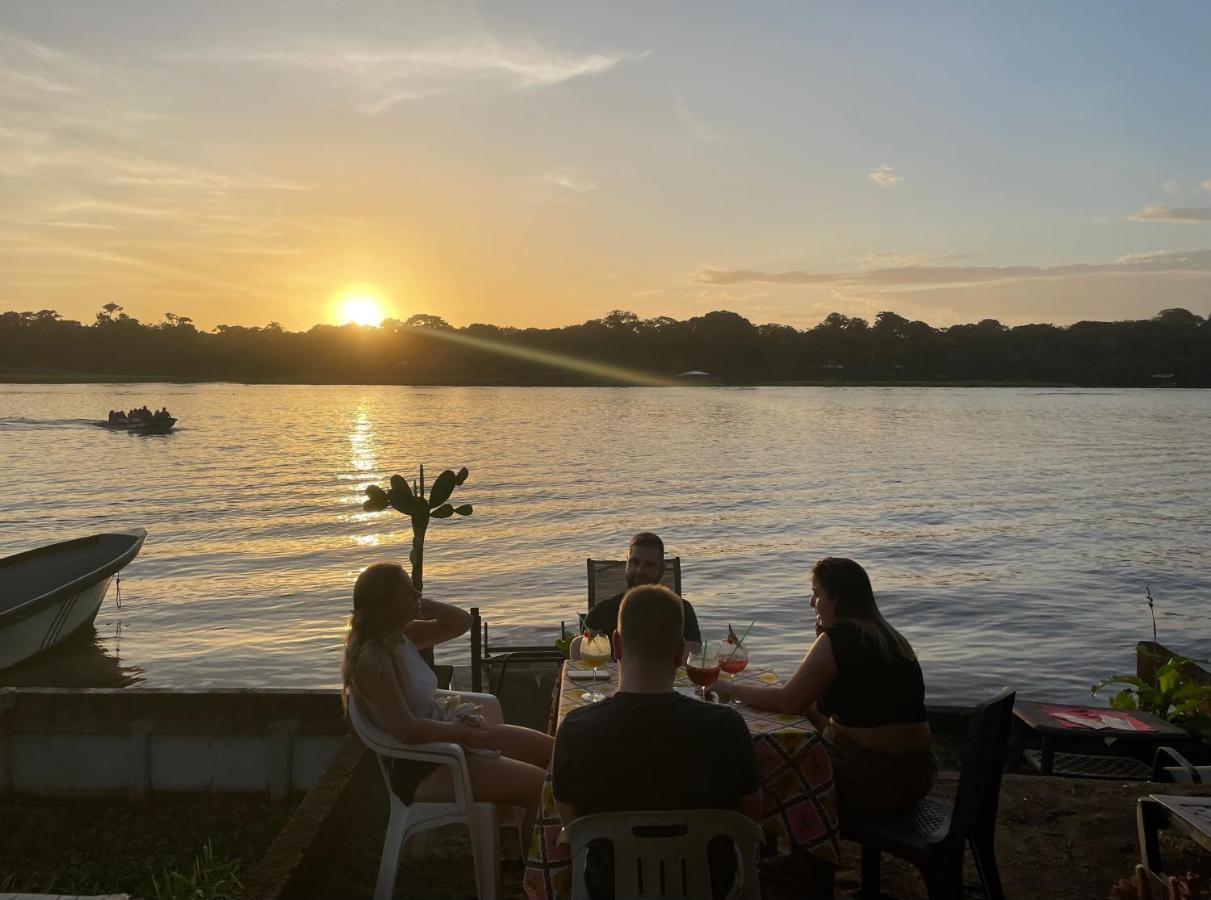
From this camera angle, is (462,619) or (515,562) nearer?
(462,619)

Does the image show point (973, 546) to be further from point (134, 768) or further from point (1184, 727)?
point (134, 768)

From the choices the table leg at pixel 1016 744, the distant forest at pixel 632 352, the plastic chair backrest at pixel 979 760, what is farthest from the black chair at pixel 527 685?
the distant forest at pixel 632 352

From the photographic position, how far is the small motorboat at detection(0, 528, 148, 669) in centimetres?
1404

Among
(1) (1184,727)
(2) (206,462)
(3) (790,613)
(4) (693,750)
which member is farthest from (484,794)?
(2) (206,462)

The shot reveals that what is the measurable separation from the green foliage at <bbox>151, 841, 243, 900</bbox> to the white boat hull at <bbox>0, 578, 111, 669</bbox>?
963cm

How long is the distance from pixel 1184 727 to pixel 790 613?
1038cm

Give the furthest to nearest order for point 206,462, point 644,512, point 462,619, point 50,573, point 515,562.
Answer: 1. point 206,462
2. point 644,512
3. point 515,562
4. point 50,573
5. point 462,619

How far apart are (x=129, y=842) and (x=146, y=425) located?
2419 inches

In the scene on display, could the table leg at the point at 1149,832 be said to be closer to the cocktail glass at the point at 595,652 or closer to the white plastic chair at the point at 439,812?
the cocktail glass at the point at 595,652

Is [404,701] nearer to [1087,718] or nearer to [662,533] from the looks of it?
[1087,718]

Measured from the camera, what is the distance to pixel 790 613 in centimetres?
1759

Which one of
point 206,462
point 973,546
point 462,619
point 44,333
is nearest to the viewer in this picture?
point 462,619

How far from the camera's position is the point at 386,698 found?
447 centimetres

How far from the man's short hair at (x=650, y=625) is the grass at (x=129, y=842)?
11.9 feet
